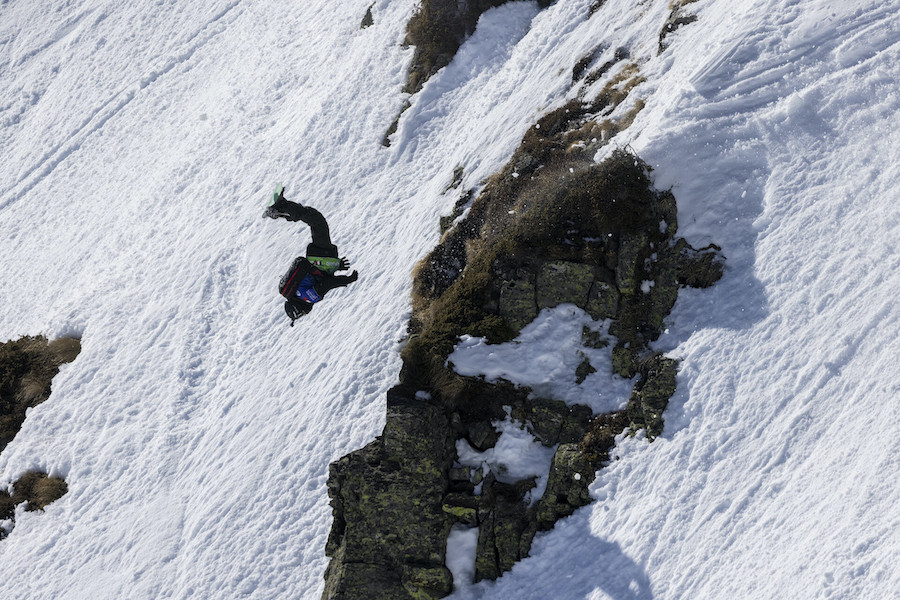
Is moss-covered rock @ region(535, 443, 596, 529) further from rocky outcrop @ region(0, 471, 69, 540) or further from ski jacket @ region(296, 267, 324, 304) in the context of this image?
rocky outcrop @ region(0, 471, 69, 540)

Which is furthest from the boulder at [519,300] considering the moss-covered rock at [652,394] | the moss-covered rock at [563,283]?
the moss-covered rock at [652,394]

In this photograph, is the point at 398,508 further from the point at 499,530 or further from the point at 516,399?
the point at 516,399

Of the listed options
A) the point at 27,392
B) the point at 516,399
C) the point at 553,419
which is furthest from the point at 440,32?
the point at 27,392

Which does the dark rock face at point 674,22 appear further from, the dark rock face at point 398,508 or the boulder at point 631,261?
the dark rock face at point 398,508

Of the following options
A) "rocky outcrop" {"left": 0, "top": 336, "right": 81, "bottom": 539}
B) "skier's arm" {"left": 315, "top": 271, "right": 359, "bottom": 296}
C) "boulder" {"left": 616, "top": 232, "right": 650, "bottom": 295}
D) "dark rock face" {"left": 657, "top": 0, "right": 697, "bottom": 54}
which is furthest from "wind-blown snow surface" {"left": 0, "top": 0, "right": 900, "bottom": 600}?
"skier's arm" {"left": 315, "top": 271, "right": 359, "bottom": 296}

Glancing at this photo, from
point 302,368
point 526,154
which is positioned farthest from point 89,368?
point 526,154

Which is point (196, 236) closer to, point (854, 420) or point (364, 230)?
point (364, 230)
